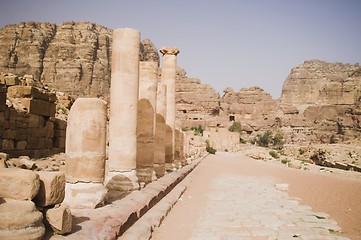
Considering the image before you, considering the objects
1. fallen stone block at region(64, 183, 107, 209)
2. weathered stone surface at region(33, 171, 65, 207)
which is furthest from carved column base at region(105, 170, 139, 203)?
weathered stone surface at region(33, 171, 65, 207)

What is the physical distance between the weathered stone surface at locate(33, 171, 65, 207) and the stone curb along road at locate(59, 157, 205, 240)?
0.42 meters

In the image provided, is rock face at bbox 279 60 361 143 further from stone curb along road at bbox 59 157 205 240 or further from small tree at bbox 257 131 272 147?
stone curb along road at bbox 59 157 205 240

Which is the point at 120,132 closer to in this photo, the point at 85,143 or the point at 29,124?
the point at 85,143

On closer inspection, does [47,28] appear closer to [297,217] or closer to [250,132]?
[250,132]

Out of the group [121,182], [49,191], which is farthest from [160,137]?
[49,191]

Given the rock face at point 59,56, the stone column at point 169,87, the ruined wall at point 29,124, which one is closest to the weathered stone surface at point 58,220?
the stone column at point 169,87

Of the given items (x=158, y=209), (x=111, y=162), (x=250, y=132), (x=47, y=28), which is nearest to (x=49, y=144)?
(x=111, y=162)

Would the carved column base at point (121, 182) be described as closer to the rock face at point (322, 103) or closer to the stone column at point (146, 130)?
the stone column at point (146, 130)

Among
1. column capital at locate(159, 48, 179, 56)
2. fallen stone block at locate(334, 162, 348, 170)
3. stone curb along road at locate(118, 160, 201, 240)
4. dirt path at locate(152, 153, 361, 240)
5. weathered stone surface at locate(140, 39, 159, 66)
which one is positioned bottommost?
fallen stone block at locate(334, 162, 348, 170)

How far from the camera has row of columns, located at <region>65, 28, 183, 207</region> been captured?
5652mm

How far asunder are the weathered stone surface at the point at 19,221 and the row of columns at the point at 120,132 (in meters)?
2.05

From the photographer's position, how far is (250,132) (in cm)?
8206

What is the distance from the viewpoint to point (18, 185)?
3.46 meters

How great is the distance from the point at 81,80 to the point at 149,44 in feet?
143
